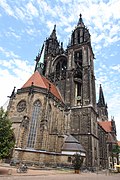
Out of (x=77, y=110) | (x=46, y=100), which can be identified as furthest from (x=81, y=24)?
(x=46, y=100)

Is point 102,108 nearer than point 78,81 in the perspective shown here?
No

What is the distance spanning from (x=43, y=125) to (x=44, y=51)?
26.2m

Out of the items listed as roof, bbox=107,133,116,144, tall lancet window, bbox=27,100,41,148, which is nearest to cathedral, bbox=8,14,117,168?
tall lancet window, bbox=27,100,41,148

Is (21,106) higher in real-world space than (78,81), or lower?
lower

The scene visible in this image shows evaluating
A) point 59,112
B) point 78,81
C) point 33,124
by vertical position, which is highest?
point 78,81

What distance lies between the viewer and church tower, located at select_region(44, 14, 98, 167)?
27.8 meters

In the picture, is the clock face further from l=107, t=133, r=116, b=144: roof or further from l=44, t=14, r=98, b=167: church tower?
l=107, t=133, r=116, b=144: roof

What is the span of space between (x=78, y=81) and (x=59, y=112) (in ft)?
28.8

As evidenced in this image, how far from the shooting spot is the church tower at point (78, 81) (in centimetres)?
2783

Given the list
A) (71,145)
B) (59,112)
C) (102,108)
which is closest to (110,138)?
(102,108)

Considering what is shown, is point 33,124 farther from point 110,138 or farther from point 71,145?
point 110,138

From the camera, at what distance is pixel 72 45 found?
3869cm

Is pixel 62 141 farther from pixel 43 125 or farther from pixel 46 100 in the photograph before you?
pixel 46 100

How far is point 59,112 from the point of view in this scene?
91.4 feet
